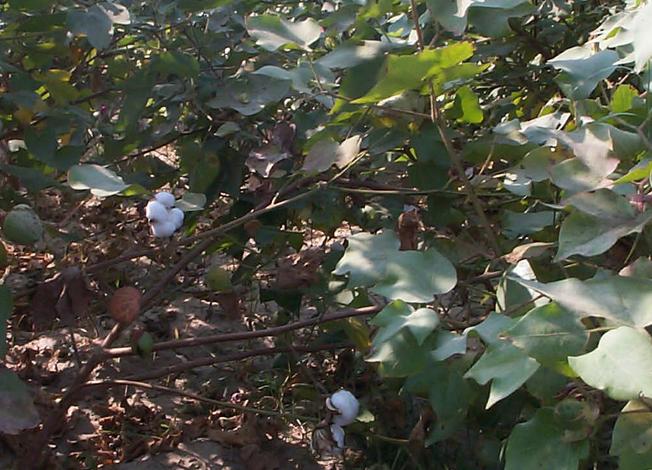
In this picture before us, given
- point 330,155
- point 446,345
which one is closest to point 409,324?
point 446,345

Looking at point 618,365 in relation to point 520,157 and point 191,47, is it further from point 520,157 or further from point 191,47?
point 191,47

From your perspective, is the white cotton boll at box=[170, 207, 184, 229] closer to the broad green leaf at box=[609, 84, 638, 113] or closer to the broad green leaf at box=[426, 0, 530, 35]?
the broad green leaf at box=[426, 0, 530, 35]

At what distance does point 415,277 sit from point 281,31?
0.44 metres

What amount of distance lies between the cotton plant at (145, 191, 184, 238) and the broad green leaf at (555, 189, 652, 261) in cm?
55

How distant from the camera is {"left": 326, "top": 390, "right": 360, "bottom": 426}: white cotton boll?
4.34 ft

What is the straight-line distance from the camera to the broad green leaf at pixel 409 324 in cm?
89

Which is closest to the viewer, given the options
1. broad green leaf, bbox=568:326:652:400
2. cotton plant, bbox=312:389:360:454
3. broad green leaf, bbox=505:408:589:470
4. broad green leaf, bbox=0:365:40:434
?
broad green leaf, bbox=568:326:652:400

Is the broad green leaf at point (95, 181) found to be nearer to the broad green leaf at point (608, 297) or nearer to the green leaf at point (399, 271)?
the green leaf at point (399, 271)

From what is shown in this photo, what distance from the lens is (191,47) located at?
1.74m

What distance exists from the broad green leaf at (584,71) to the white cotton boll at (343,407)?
1.77 ft

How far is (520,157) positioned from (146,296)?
0.66m

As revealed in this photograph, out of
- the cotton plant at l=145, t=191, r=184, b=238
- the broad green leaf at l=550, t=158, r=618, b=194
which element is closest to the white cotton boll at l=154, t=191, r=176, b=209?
the cotton plant at l=145, t=191, r=184, b=238

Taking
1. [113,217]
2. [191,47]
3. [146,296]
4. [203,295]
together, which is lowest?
[113,217]

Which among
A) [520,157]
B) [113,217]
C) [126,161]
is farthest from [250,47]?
[113,217]
